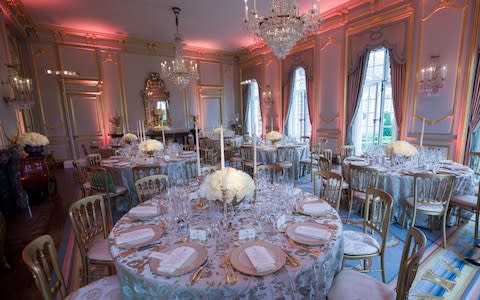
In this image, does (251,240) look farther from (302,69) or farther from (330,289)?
(302,69)

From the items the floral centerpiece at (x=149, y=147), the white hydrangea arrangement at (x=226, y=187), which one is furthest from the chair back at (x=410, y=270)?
the floral centerpiece at (x=149, y=147)

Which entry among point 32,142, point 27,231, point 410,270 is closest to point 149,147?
point 27,231

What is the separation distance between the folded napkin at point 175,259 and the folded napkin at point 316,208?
37.7 inches

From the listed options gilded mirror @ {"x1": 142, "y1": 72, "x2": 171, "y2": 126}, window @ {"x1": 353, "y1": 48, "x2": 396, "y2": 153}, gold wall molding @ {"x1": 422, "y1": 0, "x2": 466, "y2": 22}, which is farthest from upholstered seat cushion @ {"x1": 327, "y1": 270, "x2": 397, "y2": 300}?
gilded mirror @ {"x1": 142, "y1": 72, "x2": 171, "y2": 126}

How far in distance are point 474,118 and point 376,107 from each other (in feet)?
6.57

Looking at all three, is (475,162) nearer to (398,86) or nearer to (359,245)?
(398,86)

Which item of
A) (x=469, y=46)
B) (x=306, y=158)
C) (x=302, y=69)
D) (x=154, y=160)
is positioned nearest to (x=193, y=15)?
(x=302, y=69)

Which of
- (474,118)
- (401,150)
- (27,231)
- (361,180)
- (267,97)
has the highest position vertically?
(267,97)

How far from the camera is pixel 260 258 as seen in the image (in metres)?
1.23

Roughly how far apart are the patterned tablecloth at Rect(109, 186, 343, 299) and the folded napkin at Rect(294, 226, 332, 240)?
0.14 ft

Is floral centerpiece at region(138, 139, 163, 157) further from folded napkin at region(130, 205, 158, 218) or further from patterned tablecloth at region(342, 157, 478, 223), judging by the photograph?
patterned tablecloth at region(342, 157, 478, 223)

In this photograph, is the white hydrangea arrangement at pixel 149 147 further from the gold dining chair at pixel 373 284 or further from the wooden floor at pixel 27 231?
the gold dining chair at pixel 373 284

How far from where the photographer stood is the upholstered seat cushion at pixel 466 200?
2736 millimetres

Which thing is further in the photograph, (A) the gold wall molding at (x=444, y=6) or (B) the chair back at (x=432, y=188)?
(A) the gold wall molding at (x=444, y=6)
